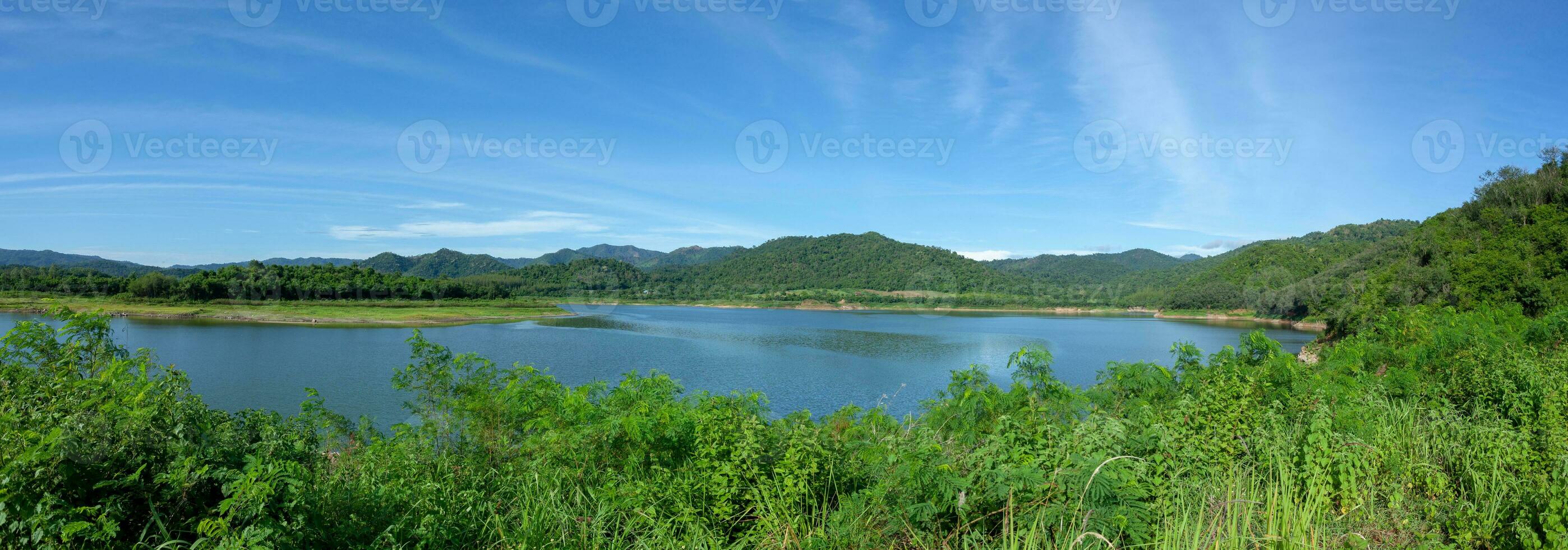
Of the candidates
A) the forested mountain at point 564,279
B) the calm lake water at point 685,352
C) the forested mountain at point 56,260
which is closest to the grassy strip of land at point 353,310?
the calm lake water at point 685,352

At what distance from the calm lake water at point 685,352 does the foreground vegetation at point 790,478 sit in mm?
1624

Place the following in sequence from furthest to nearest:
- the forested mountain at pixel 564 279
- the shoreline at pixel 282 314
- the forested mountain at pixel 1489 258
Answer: the forested mountain at pixel 564 279
the shoreline at pixel 282 314
the forested mountain at pixel 1489 258

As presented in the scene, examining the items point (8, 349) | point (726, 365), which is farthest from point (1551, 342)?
point (726, 365)

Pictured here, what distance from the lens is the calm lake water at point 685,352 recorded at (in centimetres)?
2242

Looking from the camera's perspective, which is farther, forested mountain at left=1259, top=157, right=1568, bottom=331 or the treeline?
the treeline

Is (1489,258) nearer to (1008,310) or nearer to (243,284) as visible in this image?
(1008,310)

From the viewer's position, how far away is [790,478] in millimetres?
3355

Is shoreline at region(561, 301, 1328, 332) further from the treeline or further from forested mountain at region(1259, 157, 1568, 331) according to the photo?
forested mountain at region(1259, 157, 1568, 331)

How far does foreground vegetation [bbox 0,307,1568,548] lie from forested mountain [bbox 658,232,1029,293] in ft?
362

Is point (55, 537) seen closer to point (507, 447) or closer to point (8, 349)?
point (8, 349)

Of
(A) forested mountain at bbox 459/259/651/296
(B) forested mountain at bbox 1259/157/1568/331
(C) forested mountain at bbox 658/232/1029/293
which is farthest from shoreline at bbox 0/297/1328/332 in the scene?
(C) forested mountain at bbox 658/232/1029/293

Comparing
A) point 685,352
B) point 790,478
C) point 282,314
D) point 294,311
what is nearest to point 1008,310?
point 685,352

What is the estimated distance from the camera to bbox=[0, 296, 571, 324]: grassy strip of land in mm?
53094

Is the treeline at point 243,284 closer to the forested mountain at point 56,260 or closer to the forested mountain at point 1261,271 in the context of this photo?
the forested mountain at point 56,260
